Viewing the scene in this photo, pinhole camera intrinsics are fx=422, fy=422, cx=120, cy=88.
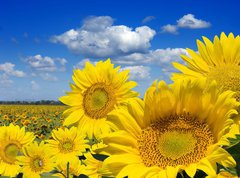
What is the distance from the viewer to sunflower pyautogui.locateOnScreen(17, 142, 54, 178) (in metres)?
5.51

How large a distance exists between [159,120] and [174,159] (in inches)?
6.6

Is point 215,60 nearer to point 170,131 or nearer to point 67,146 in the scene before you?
point 170,131

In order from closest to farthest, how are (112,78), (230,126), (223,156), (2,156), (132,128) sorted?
(223,156)
(230,126)
(132,128)
(112,78)
(2,156)

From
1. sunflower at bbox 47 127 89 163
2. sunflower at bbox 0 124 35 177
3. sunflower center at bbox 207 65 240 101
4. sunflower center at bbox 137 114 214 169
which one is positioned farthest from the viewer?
sunflower at bbox 47 127 89 163

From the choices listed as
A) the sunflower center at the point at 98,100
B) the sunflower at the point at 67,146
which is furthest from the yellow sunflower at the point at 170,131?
the sunflower at the point at 67,146

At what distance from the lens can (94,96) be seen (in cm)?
324

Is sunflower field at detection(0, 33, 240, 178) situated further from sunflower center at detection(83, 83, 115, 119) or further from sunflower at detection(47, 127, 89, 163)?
sunflower at detection(47, 127, 89, 163)

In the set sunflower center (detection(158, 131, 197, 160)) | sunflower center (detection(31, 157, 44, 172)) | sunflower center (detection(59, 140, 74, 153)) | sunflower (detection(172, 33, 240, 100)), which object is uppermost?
sunflower (detection(172, 33, 240, 100))

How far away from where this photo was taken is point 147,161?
162cm

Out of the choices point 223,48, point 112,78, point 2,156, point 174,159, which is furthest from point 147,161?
point 2,156

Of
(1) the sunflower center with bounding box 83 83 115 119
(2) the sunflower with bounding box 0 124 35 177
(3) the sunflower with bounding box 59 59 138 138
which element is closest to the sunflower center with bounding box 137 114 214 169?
(3) the sunflower with bounding box 59 59 138 138

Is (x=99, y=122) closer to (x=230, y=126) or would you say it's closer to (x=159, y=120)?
(x=159, y=120)

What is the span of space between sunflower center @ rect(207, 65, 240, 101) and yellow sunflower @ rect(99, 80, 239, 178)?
21 centimetres

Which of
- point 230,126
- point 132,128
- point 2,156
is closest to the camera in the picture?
point 230,126
